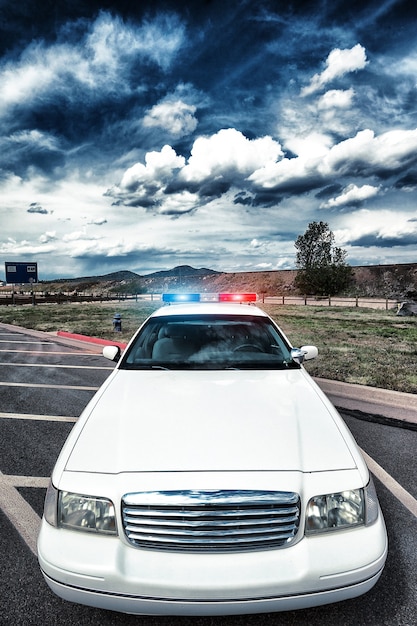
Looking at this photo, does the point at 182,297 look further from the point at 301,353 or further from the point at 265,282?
the point at 265,282

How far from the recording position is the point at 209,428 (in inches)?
93.9

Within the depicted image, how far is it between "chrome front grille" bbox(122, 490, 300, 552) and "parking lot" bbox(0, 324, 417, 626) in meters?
0.55

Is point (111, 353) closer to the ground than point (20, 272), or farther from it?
closer to the ground

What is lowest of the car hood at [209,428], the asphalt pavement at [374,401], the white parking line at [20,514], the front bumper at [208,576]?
the white parking line at [20,514]

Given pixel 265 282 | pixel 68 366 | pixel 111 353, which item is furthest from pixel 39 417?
pixel 265 282

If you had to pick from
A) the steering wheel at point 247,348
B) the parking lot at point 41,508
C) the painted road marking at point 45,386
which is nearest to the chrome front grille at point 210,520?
the parking lot at point 41,508

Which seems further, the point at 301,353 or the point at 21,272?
the point at 21,272

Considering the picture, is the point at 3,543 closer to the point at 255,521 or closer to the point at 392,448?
the point at 255,521

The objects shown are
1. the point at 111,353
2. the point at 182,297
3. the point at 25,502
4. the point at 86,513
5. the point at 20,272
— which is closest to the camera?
the point at 86,513

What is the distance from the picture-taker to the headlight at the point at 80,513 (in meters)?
2.01

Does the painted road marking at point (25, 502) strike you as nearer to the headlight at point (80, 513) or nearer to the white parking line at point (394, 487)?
the white parking line at point (394, 487)

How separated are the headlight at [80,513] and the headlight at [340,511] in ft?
2.90

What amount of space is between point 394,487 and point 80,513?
8.76 feet

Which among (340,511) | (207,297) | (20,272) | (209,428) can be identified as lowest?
(340,511)
